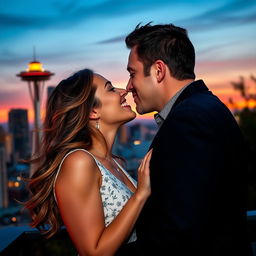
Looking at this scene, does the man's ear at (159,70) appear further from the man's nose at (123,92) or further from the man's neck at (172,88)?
the man's nose at (123,92)

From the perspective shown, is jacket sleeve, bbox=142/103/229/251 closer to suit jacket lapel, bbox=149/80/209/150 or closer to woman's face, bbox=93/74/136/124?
suit jacket lapel, bbox=149/80/209/150

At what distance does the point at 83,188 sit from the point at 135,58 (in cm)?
68

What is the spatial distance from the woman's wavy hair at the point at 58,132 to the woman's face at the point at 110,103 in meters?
0.04

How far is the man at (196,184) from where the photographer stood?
1544 mm

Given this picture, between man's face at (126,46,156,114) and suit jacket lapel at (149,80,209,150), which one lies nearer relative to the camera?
suit jacket lapel at (149,80,209,150)

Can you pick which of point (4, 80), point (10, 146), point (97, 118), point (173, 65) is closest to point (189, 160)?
point (173, 65)

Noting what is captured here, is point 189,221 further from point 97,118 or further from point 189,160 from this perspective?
point 97,118

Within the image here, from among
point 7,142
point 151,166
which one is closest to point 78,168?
point 151,166

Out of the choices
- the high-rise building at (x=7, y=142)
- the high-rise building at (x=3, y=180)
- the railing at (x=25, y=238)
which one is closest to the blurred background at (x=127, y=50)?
the railing at (x=25, y=238)

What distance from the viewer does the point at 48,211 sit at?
251 cm

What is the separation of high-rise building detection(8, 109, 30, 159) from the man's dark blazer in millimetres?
83749

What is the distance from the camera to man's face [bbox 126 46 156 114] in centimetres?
212

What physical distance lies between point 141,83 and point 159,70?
0.45ft

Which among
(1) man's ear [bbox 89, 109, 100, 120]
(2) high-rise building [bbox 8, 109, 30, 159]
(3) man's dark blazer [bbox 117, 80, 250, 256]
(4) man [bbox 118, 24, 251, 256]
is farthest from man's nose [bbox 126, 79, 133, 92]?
(2) high-rise building [bbox 8, 109, 30, 159]
